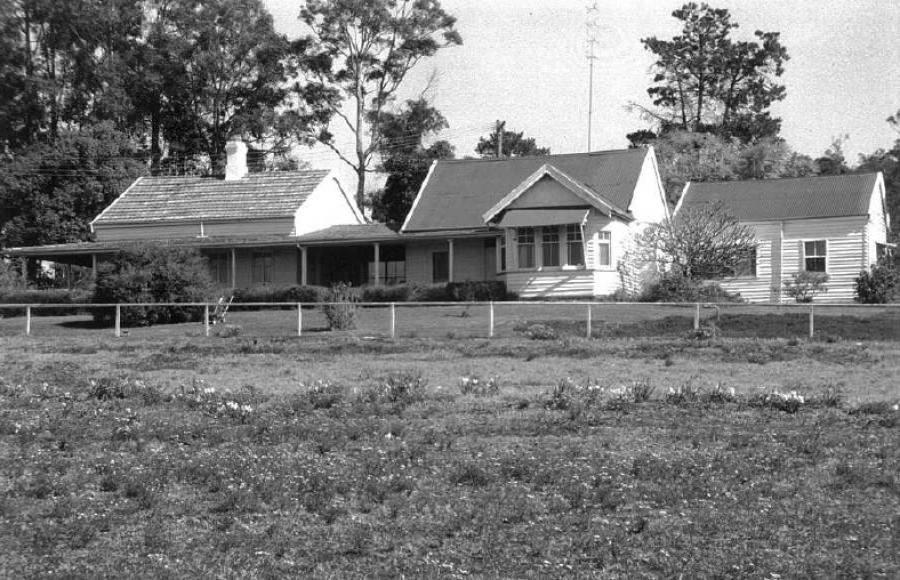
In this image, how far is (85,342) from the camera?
2919 cm

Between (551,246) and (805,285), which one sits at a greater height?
(551,246)

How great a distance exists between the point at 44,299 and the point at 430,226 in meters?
15.3

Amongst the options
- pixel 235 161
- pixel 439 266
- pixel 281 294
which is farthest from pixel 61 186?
pixel 439 266

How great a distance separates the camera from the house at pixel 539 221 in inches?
1594

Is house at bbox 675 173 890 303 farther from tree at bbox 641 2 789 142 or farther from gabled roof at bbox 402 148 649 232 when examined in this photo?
tree at bbox 641 2 789 142

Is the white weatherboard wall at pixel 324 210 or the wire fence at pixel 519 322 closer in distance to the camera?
the wire fence at pixel 519 322

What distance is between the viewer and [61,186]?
61906 millimetres

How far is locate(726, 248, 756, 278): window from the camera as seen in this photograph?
4319 centimetres

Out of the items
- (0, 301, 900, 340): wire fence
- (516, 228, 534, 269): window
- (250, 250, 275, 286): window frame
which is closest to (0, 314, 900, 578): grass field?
(0, 301, 900, 340): wire fence

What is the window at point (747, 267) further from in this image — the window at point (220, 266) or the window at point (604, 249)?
the window at point (220, 266)

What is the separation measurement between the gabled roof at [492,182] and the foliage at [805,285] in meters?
6.60

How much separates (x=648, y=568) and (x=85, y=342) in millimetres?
23171

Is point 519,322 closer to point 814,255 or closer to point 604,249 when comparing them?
point 604,249

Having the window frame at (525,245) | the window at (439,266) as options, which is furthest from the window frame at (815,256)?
the window at (439,266)
